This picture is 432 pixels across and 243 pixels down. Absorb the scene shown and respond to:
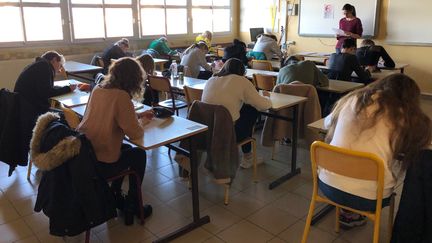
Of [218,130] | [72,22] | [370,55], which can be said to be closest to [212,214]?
[218,130]

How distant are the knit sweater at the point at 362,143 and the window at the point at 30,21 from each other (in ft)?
18.1

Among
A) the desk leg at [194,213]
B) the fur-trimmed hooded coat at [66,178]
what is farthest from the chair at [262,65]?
the fur-trimmed hooded coat at [66,178]

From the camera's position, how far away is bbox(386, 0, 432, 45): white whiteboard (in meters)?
5.89

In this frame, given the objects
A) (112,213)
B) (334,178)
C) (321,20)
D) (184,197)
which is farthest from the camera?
(321,20)

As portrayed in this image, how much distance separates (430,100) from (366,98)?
5.10 m

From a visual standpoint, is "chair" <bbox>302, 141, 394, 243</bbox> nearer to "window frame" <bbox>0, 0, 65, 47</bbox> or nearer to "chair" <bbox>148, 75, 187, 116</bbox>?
"chair" <bbox>148, 75, 187, 116</bbox>

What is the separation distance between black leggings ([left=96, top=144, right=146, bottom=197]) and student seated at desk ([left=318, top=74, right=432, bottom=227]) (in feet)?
4.22

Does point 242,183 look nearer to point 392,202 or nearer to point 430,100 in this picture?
point 392,202

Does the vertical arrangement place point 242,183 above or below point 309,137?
below

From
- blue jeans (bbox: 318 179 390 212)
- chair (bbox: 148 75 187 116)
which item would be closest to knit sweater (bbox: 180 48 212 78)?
chair (bbox: 148 75 187 116)

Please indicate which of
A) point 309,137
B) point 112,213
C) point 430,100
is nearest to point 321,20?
point 430,100

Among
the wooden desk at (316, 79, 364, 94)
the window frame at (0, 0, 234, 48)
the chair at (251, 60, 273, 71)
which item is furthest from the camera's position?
the window frame at (0, 0, 234, 48)

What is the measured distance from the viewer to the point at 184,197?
2986mm

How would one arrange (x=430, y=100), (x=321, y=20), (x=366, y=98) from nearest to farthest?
1. (x=366, y=98)
2. (x=430, y=100)
3. (x=321, y=20)
